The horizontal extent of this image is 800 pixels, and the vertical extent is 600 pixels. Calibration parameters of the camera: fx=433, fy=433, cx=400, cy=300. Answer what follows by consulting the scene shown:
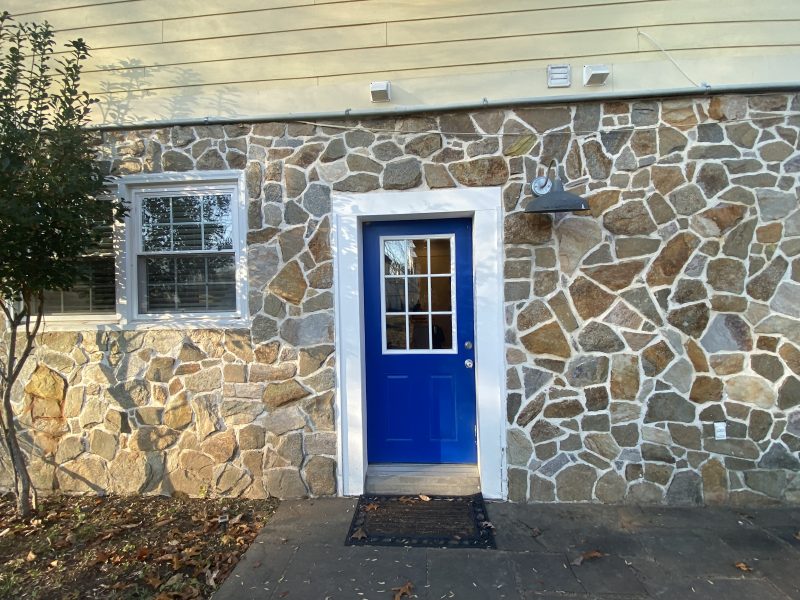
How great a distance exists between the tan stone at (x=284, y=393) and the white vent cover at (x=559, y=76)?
320 cm

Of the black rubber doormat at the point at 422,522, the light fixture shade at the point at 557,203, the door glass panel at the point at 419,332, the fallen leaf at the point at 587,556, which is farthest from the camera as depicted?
the door glass panel at the point at 419,332

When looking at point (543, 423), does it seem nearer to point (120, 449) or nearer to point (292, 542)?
point (292, 542)

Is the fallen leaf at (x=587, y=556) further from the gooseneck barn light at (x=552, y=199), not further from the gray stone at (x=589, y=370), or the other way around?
the gooseneck barn light at (x=552, y=199)

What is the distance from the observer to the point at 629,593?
2.47 metres

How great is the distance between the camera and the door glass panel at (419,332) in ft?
12.4

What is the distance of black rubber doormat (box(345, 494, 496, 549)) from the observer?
2.99m

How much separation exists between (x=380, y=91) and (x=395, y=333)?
2.00 metres

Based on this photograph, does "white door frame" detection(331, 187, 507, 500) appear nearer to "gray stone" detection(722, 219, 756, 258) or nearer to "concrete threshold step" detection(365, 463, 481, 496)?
"concrete threshold step" detection(365, 463, 481, 496)

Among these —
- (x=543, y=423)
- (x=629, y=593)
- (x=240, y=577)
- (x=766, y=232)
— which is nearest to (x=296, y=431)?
(x=240, y=577)

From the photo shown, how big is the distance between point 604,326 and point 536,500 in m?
1.49

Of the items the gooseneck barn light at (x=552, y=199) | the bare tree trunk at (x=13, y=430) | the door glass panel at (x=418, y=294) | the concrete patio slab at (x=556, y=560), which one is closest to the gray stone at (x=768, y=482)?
the concrete patio slab at (x=556, y=560)

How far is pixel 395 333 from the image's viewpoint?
3805 millimetres

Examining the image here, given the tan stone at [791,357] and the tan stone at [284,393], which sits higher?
the tan stone at [791,357]

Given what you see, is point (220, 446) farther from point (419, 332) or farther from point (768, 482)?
point (768, 482)
